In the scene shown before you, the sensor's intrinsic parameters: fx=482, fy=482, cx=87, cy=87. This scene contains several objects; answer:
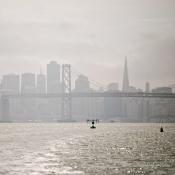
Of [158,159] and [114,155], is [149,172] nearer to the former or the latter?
[158,159]

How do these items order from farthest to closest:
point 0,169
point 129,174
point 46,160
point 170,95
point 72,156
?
point 170,95
point 72,156
point 46,160
point 0,169
point 129,174

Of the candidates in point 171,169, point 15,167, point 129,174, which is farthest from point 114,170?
point 15,167

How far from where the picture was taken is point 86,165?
1721 inches

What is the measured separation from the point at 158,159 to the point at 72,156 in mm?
9309

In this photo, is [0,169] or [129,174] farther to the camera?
[0,169]

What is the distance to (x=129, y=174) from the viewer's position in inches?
1505

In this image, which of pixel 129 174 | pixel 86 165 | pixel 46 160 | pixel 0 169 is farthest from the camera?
pixel 46 160

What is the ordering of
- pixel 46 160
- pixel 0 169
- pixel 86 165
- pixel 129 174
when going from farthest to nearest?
pixel 46 160 < pixel 86 165 < pixel 0 169 < pixel 129 174

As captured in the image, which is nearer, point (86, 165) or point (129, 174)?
point (129, 174)

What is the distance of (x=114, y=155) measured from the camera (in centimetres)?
5409

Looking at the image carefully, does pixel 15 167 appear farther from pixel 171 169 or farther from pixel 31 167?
pixel 171 169

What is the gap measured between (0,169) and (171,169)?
1466 centimetres

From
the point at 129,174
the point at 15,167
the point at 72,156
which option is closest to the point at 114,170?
the point at 129,174

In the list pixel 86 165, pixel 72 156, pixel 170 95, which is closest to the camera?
pixel 86 165
